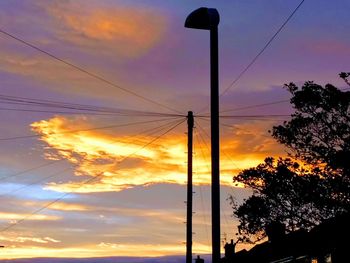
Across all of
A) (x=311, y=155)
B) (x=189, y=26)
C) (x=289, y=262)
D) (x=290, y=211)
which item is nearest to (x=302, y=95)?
(x=311, y=155)

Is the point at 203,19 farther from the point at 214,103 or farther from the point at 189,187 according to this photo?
the point at 189,187

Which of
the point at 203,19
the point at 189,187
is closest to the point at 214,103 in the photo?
the point at 203,19

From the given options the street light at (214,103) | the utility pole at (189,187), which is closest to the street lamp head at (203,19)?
the street light at (214,103)

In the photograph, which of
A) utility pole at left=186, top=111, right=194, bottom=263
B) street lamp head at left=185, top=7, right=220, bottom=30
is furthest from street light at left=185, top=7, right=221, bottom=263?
utility pole at left=186, top=111, right=194, bottom=263

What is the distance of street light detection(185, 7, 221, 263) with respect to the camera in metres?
15.1

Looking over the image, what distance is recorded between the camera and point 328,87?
90.7 ft

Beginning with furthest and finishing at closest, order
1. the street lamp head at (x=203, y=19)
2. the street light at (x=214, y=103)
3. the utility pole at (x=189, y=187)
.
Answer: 1. the utility pole at (x=189, y=187)
2. the street lamp head at (x=203, y=19)
3. the street light at (x=214, y=103)

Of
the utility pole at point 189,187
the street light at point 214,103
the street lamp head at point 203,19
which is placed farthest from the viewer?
the utility pole at point 189,187

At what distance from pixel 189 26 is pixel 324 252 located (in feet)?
32.5

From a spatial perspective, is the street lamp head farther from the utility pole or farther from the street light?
the utility pole

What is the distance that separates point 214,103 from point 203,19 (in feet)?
8.21

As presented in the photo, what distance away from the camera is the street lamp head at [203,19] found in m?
16.1

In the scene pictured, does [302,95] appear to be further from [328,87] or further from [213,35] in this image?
[213,35]

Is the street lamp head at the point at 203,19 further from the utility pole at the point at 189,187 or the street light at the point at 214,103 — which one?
the utility pole at the point at 189,187
